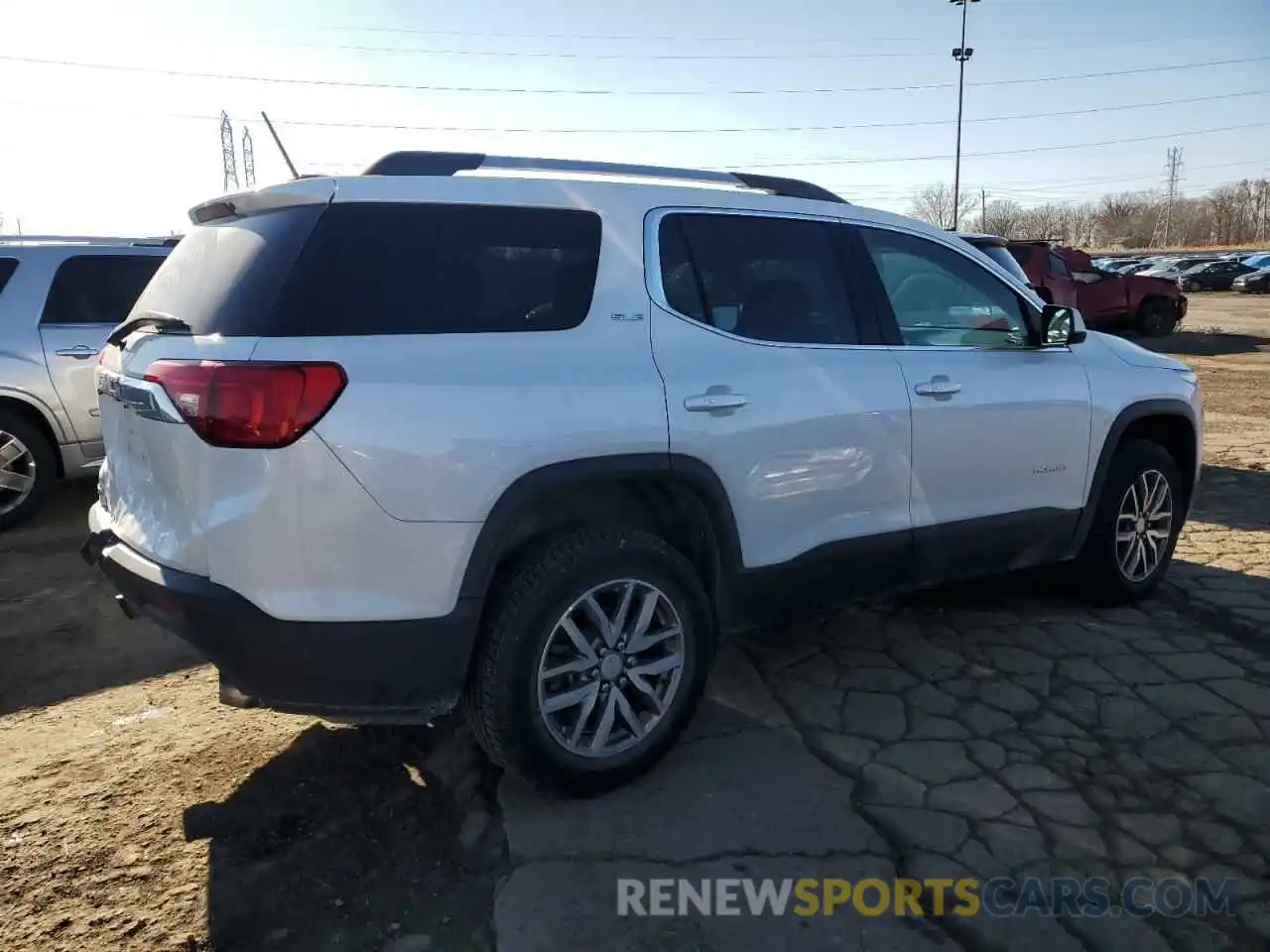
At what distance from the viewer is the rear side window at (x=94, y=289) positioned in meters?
6.48

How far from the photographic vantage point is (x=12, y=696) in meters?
3.88

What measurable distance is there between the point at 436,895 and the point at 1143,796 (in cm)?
220

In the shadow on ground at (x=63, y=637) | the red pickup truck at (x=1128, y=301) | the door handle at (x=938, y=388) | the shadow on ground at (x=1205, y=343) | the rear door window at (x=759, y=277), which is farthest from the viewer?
the red pickup truck at (x=1128, y=301)

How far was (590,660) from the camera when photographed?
9.77ft

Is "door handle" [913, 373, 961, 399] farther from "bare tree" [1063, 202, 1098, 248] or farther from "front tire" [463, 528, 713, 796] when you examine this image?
"bare tree" [1063, 202, 1098, 248]

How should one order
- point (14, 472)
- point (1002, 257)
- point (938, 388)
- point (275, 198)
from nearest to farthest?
point (275, 198) → point (938, 388) → point (14, 472) → point (1002, 257)

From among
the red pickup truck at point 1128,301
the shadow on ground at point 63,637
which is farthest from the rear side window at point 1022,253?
the shadow on ground at point 63,637

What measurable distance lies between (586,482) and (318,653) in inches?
35.1

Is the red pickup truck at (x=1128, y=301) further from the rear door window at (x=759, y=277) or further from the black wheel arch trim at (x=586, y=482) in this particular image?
the black wheel arch trim at (x=586, y=482)

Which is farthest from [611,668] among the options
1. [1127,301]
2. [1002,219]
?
[1002,219]

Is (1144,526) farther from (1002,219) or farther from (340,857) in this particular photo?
(1002,219)

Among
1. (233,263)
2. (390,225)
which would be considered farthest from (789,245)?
(233,263)

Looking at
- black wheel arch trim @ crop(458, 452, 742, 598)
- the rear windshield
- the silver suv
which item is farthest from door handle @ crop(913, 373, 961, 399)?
the silver suv

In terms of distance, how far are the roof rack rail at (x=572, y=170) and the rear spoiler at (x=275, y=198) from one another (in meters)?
0.20
